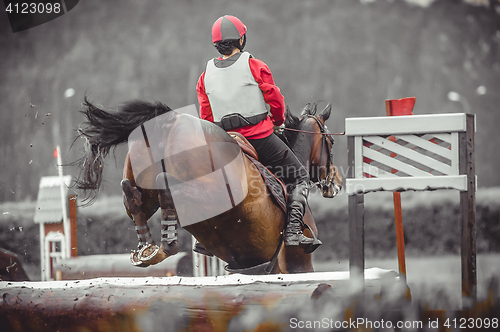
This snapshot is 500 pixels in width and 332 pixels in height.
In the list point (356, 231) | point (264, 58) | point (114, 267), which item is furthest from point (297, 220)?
point (264, 58)

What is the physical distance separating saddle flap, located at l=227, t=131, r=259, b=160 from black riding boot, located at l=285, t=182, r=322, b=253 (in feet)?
1.34

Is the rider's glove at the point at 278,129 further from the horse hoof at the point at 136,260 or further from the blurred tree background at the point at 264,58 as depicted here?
the blurred tree background at the point at 264,58

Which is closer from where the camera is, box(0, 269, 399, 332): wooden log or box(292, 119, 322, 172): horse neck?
box(0, 269, 399, 332): wooden log

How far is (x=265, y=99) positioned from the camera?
3092 mm

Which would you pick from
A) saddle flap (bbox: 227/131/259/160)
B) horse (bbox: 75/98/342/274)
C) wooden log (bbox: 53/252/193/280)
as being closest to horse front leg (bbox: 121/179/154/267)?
horse (bbox: 75/98/342/274)

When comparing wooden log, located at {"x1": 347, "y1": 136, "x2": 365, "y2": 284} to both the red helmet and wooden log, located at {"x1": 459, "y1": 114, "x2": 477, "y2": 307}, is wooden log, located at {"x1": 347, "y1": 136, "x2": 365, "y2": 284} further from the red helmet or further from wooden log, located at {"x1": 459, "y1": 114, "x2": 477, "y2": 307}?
the red helmet

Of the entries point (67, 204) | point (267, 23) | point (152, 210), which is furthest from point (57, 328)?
point (267, 23)

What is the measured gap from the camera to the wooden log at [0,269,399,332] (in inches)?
91.2

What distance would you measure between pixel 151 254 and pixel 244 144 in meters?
0.90

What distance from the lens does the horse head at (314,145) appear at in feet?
12.3

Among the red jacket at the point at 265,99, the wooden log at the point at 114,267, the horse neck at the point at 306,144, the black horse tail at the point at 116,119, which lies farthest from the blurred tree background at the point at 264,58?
the black horse tail at the point at 116,119

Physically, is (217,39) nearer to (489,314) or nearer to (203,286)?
(203,286)

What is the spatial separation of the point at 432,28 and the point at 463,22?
1.14ft

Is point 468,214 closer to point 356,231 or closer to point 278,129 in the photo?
point 356,231
